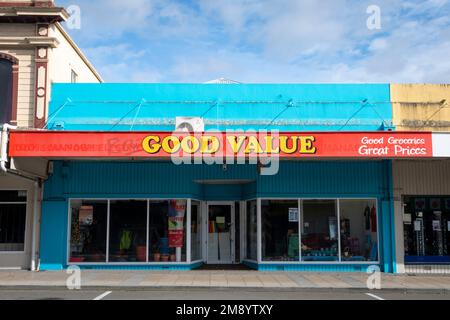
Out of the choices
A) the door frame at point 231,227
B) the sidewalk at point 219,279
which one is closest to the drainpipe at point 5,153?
the sidewalk at point 219,279

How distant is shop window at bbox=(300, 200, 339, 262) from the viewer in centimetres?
1856

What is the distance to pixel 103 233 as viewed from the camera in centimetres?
1858

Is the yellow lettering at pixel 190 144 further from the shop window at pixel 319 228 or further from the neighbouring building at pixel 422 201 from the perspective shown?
the neighbouring building at pixel 422 201

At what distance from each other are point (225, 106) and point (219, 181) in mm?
2621

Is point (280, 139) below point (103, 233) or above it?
above

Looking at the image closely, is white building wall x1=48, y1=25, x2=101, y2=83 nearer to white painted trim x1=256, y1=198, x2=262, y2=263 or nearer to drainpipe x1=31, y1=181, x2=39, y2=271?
drainpipe x1=31, y1=181, x2=39, y2=271

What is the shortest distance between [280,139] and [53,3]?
9.51 meters

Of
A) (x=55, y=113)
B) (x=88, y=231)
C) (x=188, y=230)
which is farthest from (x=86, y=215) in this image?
(x=55, y=113)

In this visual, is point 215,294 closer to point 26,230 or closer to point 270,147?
point 270,147

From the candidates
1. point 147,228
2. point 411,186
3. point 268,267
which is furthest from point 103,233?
point 411,186

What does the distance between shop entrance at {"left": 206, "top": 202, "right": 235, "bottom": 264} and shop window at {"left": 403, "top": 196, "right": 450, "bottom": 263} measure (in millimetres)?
6028

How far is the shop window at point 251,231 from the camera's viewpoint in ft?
62.3

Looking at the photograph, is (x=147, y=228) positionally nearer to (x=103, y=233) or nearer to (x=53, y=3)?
(x=103, y=233)

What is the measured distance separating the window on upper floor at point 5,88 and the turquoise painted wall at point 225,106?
1481mm
